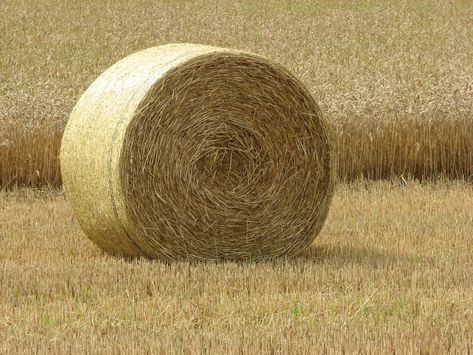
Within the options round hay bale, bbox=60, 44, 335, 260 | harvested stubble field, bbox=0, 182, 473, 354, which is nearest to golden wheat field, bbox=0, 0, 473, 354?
harvested stubble field, bbox=0, 182, 473, 354

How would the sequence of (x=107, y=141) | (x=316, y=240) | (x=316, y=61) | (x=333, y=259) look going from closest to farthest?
(x=107, y=141), (x=333, y=259), (x=316, y=240), (x=316, y=61)

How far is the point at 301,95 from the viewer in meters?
8.08

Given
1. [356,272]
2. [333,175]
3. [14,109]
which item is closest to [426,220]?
[333,175]

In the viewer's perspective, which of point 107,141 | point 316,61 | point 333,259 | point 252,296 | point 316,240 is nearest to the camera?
point 252,296

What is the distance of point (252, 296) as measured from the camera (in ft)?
21.3

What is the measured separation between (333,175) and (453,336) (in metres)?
2.88

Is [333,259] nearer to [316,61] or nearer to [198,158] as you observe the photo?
[198,158]

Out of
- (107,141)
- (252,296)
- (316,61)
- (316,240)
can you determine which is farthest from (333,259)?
(316,61)

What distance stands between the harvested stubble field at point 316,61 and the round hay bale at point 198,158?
366 centimetres

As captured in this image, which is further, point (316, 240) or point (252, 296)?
point (316, 240)

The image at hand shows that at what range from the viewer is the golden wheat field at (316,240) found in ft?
18.3

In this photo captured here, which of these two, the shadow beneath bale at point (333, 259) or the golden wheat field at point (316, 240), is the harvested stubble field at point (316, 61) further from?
the shadow beneath bale at point (333, 259)

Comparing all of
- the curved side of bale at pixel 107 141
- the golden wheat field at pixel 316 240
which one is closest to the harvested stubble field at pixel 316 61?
the golden wheat field at pixel 316 240

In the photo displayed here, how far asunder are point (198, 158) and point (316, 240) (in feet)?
5.38
